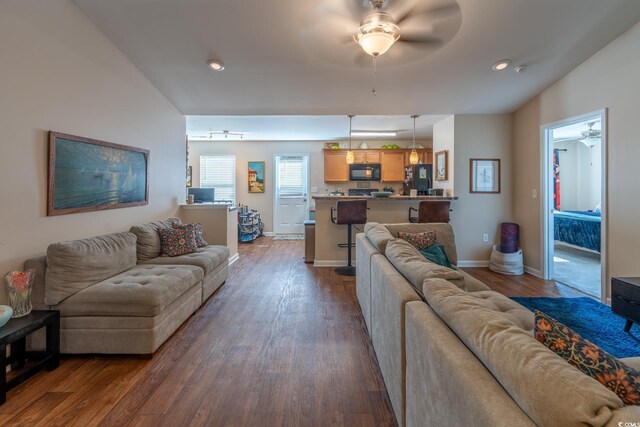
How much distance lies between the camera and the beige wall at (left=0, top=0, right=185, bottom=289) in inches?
78.6

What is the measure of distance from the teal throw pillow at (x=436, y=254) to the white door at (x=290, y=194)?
4.90 meters

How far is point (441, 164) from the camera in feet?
16.1

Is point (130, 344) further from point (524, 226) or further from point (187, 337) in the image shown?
point (524, 226)

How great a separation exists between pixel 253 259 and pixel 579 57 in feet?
16.7

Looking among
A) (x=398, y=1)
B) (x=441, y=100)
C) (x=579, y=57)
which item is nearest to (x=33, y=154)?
(x=398, y=1)

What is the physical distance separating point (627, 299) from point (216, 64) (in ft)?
14.4

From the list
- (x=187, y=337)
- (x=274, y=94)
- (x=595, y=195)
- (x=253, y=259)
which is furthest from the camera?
(x=595, y=195)

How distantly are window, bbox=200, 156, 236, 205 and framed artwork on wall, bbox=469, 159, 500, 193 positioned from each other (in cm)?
552

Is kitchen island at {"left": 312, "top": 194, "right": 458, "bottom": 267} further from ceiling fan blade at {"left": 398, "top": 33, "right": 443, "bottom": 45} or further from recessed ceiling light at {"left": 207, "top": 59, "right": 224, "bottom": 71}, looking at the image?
ceiling fan blade at {"left": 398, "top": 33, "right": 443, "bottom": 45}

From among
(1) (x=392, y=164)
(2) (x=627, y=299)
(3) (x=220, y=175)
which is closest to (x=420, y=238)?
(2) (x=627, y=299)

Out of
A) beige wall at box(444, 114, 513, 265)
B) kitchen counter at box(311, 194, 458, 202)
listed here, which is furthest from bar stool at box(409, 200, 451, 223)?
beige wall at box(444, 114, 513, 265)

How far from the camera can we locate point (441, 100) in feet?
13.4

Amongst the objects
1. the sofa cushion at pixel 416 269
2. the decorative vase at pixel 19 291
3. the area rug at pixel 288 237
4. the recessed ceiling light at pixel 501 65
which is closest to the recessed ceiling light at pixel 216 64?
the decorative vase at pixel 19 291

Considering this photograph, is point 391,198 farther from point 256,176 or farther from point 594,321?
point 256,176
